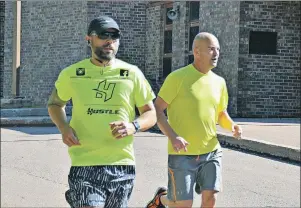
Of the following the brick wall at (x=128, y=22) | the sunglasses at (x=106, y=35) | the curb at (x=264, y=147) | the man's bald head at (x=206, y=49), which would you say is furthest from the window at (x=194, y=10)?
the sunglasses at (x=106, y=35)

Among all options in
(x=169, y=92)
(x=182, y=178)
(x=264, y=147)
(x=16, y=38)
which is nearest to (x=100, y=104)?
(x=169, y=92)

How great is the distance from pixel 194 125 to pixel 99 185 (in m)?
1.29

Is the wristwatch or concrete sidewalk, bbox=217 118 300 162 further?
concrete sidewalk, bbox=217 118 300 162

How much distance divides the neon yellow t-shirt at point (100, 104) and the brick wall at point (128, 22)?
59.6ft

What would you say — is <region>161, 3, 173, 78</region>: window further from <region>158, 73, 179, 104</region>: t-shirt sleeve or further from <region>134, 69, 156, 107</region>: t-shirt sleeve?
<region>134, 69, 156, 107</region>: t-shirt sleeve

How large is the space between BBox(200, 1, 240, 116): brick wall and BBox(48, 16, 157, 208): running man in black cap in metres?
13.8

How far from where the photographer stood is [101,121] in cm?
375

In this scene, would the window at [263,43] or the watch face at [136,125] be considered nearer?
the watch face at [136,125]

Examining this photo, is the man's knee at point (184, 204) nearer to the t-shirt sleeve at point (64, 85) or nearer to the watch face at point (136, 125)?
the watch face at point (136, 125)

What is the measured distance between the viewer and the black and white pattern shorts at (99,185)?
3715mm

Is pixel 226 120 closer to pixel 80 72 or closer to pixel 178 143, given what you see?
pixel 178 143

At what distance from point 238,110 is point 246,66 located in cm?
131

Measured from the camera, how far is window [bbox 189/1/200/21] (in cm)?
1952

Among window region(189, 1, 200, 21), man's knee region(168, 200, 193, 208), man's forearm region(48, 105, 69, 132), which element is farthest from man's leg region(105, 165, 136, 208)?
window region(189, 1, 200, 21)
